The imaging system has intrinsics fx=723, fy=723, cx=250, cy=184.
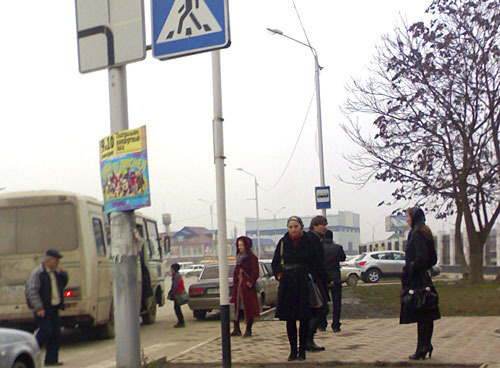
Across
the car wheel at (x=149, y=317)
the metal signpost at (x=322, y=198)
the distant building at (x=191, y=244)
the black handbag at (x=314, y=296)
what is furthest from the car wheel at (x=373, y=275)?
the distant building at (x=191, y=244)

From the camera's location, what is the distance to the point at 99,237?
14.3 m

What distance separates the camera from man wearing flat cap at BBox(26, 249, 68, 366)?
10.8 metres

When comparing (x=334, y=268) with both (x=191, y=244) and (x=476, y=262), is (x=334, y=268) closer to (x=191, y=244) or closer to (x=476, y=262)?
(x=476, y=262)

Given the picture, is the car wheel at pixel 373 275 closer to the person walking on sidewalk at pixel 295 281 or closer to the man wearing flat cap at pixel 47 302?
the man wearing flat cap at pixel 47 302

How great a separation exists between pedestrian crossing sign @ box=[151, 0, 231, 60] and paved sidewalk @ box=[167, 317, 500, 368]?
438 centimetres

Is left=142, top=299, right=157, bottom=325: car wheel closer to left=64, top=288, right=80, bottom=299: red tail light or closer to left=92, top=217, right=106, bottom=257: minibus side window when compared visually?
left=92, top=217, right=106, bottom=257: minibus side window

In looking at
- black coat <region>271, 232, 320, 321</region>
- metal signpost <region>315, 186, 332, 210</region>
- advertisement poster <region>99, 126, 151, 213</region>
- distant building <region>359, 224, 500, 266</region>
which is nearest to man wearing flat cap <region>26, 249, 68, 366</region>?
black coat <region>271, 232, 320, 321</region>

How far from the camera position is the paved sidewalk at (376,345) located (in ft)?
29.3

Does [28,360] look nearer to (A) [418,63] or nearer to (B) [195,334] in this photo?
(B) [195,334]

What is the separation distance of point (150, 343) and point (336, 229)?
367 ft

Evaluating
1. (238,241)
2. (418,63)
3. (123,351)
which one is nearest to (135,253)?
(123,351)

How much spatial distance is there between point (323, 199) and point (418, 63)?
614 centimetres

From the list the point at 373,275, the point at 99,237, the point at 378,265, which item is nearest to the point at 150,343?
the point at 99,237

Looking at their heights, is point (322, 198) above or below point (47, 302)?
above
